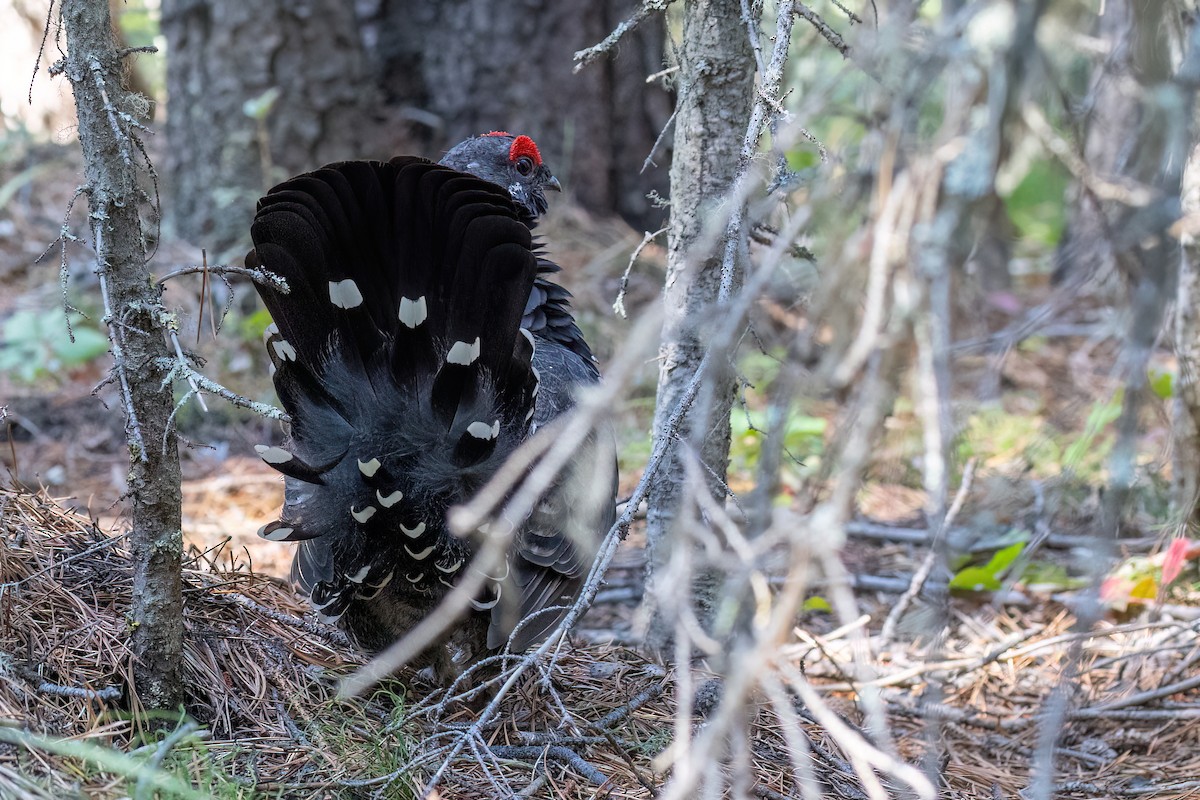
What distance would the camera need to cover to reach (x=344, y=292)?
292 cm

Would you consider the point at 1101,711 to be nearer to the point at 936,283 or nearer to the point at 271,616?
the point at 936,283

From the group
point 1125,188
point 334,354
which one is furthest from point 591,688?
point 1125,188

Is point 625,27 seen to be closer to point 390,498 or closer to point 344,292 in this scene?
point 344,292

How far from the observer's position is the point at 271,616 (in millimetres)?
3484

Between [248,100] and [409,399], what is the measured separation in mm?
5305

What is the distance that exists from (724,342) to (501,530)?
515 mm

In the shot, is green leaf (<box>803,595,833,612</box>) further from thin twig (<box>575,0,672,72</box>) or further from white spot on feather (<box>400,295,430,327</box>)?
thin twig (<box>575,0,672,72</box>)

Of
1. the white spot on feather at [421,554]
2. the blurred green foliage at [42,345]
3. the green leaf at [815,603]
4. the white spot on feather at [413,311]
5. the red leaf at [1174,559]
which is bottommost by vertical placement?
the green leaf at [815,603]

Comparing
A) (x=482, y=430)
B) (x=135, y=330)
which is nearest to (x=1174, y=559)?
(x=482, y=430)

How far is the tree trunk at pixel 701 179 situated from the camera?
3369 mm

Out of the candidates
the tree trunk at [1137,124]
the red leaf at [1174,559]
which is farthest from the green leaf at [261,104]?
the red leaf at [1174,559]

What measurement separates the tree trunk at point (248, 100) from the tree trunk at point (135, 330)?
16.7 ft

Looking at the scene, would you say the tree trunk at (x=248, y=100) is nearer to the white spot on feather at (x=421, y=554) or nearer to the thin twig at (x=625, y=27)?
the thin twig at (x=625, y=27)

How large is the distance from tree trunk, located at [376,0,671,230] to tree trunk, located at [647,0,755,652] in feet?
15.4
